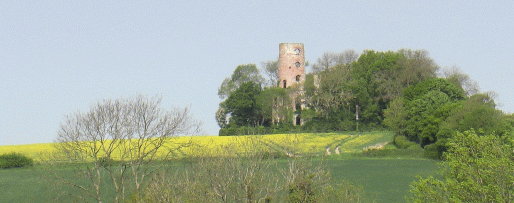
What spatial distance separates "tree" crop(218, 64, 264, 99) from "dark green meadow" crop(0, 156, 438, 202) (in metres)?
39.3

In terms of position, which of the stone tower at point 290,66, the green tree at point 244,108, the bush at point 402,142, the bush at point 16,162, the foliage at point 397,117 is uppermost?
the stone tower at point 290,66

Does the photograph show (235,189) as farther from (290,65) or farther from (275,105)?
(290,65)

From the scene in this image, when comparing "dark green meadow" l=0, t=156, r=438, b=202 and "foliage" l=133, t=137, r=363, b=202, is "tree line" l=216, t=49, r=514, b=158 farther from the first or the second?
"foliage" l=133, t=137, r=363, b=202

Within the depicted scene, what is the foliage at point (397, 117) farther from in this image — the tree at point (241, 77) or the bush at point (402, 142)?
the tree at point (241, 77)

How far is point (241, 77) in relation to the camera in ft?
321

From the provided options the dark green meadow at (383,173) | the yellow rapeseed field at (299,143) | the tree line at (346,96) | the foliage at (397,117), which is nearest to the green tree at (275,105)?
the tree line at (346,96)

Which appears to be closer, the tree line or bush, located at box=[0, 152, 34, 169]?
bush, located at box=[0, 152, 34, 169]

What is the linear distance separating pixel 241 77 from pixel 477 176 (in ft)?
239

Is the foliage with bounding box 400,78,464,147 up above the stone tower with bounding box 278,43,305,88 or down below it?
below

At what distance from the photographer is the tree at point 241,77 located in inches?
3844

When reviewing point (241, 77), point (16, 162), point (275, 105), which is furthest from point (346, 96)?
point (16, 162)

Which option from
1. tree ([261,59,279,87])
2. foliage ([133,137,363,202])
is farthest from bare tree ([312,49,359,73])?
foliage ([133,137,363,202])

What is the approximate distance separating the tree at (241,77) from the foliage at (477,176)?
69.8 meters

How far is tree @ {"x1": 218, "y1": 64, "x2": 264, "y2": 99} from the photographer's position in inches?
3844
